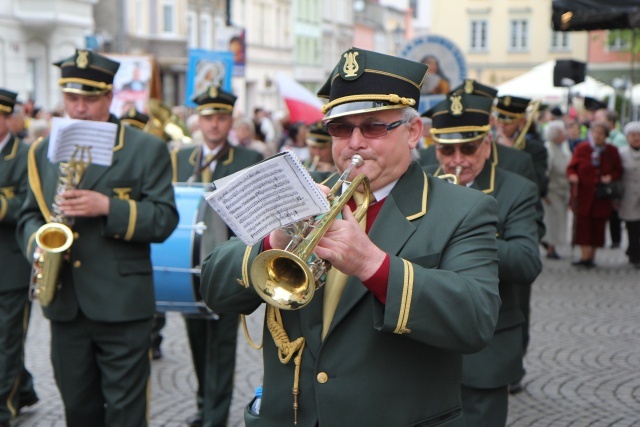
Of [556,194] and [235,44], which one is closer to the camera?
[556,194]

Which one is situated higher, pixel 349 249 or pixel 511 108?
Answer: pixel 511 108

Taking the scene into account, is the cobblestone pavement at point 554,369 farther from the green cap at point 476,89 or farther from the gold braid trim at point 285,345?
the gold braid trim at point 285,345

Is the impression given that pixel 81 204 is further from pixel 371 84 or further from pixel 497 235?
pixel 371 84

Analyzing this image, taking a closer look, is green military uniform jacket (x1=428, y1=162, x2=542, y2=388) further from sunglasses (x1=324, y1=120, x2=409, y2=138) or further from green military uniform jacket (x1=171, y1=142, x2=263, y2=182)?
green military uniform jacket (x1=171, y1=142, x2=263, y2=182)

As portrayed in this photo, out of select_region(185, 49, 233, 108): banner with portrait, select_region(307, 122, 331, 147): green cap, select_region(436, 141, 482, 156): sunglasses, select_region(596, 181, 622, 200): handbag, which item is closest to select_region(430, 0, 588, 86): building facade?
select_region(596, 181, 622, 200): handbag

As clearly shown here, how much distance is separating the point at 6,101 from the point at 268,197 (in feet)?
14.4

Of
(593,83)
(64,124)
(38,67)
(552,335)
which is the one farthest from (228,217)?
(38,67)

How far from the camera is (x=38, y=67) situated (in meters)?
31.7

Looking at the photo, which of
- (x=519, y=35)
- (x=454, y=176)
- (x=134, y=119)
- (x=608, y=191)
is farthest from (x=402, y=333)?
(x=519, y=35)

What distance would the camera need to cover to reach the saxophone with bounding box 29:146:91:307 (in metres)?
5.06

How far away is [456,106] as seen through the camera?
5.55m

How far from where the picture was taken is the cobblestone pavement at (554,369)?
6.89 meters

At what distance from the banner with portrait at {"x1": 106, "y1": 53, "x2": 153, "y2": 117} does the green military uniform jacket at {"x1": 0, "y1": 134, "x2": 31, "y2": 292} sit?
6.31 meters

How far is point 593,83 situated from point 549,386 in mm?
22733
